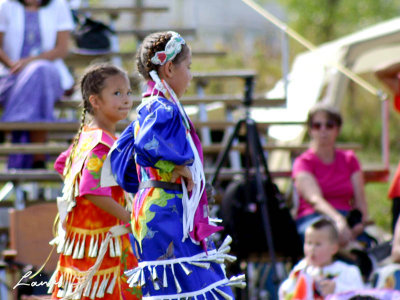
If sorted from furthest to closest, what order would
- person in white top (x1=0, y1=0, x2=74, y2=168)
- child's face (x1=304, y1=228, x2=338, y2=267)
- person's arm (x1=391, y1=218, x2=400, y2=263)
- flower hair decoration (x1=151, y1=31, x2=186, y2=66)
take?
person in white top (x1=0, y1=0, x2=74, y2=168) < child's face (x1=304, y1=228, x2=338, y2=267) < person's arm (x1=391, y1=218, x2=400, y2=263) < flower hair decoration (x1=151, y1=31, x2=186, y2=66)

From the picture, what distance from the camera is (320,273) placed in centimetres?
464

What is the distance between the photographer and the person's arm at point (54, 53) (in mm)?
6031

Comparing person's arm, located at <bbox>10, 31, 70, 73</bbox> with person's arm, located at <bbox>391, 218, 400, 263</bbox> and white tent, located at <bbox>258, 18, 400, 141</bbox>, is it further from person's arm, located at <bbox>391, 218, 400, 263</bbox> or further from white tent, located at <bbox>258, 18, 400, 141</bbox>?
person's arm, located at <bbox>391, 218, 400, 263</bbox>

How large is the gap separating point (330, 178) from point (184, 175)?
9.02 ft

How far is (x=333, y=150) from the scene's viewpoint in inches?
224

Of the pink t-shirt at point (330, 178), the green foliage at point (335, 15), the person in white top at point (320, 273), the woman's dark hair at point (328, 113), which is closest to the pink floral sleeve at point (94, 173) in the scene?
the person in white top at point (320, 273)

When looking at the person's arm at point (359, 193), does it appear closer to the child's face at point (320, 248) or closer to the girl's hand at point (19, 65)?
the child's face at point (320, 248)

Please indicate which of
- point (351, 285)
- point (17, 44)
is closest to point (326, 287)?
point (351, 285)

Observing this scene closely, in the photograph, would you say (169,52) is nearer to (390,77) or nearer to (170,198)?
(170,198)

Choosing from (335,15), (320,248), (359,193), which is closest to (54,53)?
(359,193)

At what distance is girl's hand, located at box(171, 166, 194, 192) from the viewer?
2988 millimetres

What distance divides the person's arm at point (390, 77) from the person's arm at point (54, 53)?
2669mm

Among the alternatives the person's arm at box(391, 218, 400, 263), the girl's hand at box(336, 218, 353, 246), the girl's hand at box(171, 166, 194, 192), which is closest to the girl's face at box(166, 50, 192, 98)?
the girl's hand at box(171, 166, 194, 192)

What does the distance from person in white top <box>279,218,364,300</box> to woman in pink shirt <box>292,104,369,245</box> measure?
634 mm
